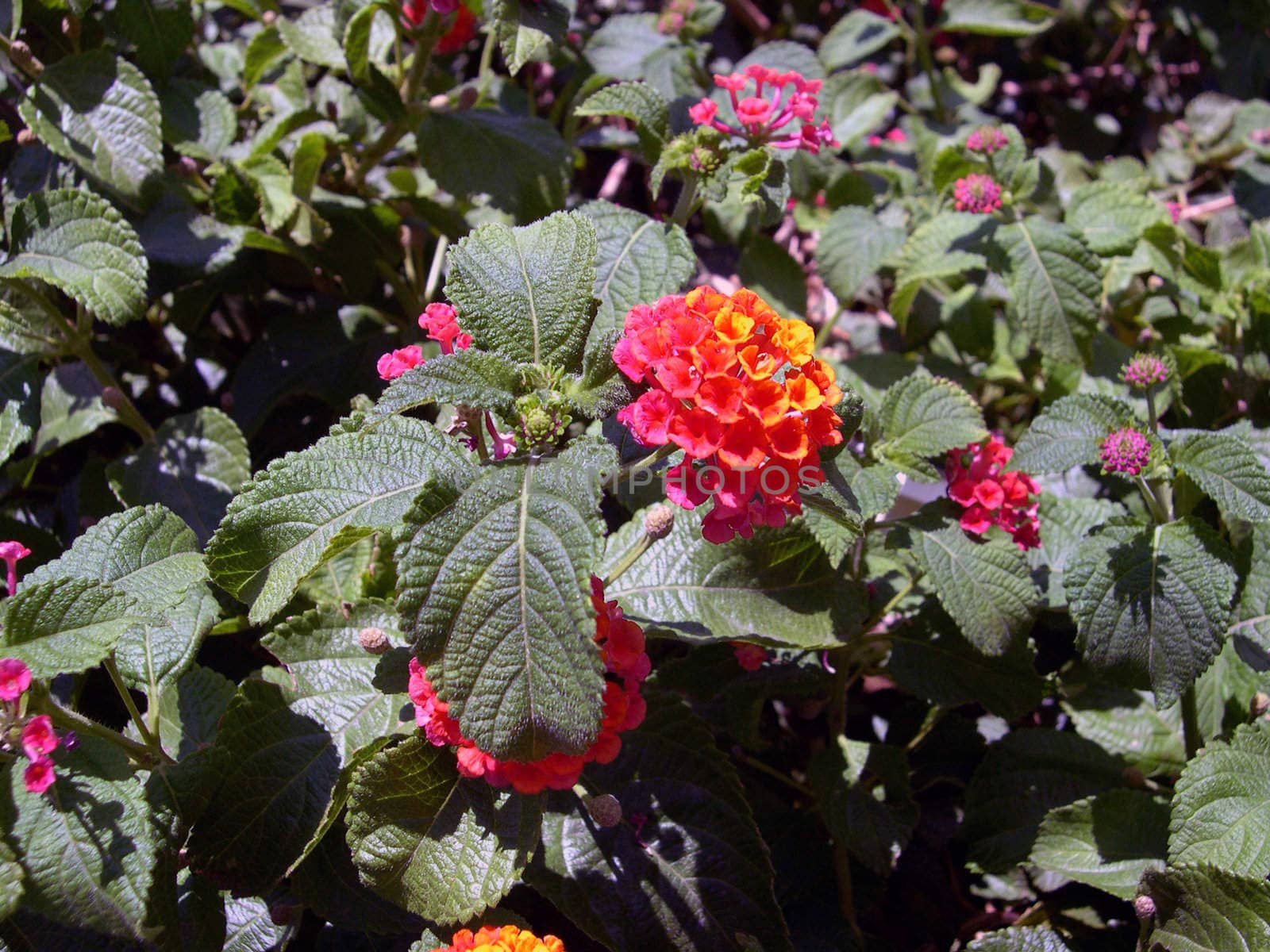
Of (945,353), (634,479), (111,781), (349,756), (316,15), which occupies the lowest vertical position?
(945,353)

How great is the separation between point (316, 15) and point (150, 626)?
160 cm

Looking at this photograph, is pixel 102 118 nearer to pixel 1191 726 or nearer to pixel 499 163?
pixel 499 163

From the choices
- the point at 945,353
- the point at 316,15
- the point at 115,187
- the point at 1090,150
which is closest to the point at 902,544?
the point at 945,353

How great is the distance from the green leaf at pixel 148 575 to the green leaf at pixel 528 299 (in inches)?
22.7

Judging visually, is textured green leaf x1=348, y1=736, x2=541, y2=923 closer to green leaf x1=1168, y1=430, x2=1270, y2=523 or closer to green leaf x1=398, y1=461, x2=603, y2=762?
green leaf x1=398, y1=461, x2=603, y2=762

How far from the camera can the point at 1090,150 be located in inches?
136

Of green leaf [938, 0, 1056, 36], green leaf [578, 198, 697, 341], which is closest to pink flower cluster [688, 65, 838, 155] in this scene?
green leaf [578, 198, 697, 341]

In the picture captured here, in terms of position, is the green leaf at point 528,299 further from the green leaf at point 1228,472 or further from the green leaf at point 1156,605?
the green leaf at point 1228,472

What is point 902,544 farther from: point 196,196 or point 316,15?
point 316,15

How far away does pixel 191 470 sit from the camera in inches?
75.1

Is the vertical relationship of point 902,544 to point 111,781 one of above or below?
below

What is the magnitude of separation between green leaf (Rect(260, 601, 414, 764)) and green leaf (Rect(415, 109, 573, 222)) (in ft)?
3.28

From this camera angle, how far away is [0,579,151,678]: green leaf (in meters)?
1.19

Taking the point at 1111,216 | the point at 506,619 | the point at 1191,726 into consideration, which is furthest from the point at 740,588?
the point at 1111,216
